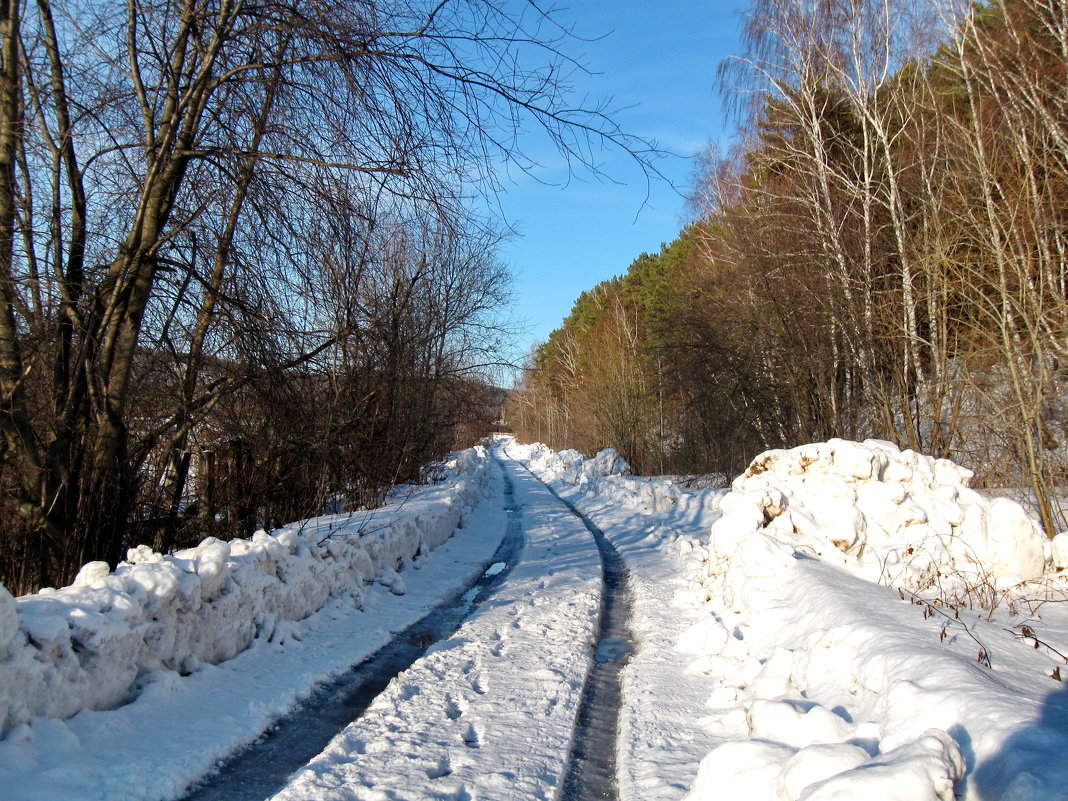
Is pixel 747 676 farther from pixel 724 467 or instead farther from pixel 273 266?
pixel 724 467

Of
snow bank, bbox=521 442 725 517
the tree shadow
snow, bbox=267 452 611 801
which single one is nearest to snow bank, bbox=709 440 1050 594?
snow, bbox=267 452 611 801

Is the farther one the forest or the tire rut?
the forest

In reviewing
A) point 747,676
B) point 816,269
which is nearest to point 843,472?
point 747,676

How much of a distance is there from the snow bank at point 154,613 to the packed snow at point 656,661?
16 mm

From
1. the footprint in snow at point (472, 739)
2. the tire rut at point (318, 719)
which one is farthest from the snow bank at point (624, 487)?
the footprint in snow at point (472, 739)

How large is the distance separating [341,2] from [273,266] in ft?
7.67

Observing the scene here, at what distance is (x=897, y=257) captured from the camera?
14.3 meters

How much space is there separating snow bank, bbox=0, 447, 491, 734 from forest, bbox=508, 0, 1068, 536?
25.9 ft

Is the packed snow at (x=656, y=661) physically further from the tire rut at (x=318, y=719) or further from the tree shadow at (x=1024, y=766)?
the tire rut at (x=318, y=719)

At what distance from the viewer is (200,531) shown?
844 cm

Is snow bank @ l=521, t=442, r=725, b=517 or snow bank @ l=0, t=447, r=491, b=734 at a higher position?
snow bank @ l=521, t=442, r=725, b=517

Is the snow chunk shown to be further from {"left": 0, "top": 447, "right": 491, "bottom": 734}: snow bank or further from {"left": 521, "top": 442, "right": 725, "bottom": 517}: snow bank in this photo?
{"left": 521, "top": 442, "right": 725, "bottom": 517}: snow bank

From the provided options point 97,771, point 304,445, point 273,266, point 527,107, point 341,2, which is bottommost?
point 97,771

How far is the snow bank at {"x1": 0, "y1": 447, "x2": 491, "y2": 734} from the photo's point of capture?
382 centimetres
